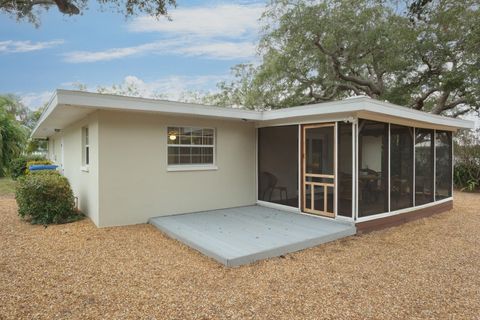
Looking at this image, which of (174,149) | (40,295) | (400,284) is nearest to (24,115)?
(174,149)

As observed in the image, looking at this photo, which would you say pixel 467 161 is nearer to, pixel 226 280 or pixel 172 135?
pixel 172 135

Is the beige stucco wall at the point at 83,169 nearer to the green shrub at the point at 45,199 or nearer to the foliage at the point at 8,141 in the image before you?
the green shrub at the point at 45,199

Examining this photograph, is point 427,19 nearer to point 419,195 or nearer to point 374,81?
point 374,81

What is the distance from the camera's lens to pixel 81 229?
599 centimetres

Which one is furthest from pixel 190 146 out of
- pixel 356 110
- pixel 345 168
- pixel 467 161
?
pixel 467 161

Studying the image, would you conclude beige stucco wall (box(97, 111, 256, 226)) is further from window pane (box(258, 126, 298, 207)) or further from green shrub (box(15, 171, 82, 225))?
green shrub (box(15, 171, 82, 225))

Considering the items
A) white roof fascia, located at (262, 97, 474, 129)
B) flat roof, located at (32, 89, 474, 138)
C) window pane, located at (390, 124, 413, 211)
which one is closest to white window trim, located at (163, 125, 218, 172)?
flat roof, located at (32, 89, 474, 138)

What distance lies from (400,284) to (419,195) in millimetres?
4554

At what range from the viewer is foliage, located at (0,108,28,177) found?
1747 centimetres

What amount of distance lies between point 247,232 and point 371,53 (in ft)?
35.0

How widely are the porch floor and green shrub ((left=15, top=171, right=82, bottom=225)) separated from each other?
6.52ft

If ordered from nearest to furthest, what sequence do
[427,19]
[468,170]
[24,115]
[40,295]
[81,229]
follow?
1. [40,295]
2. [81,229]
3. [427,19]
4. [468,170]
5. [24,115]

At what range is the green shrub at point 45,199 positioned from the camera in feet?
20.7

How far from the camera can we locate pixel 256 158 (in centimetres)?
824
